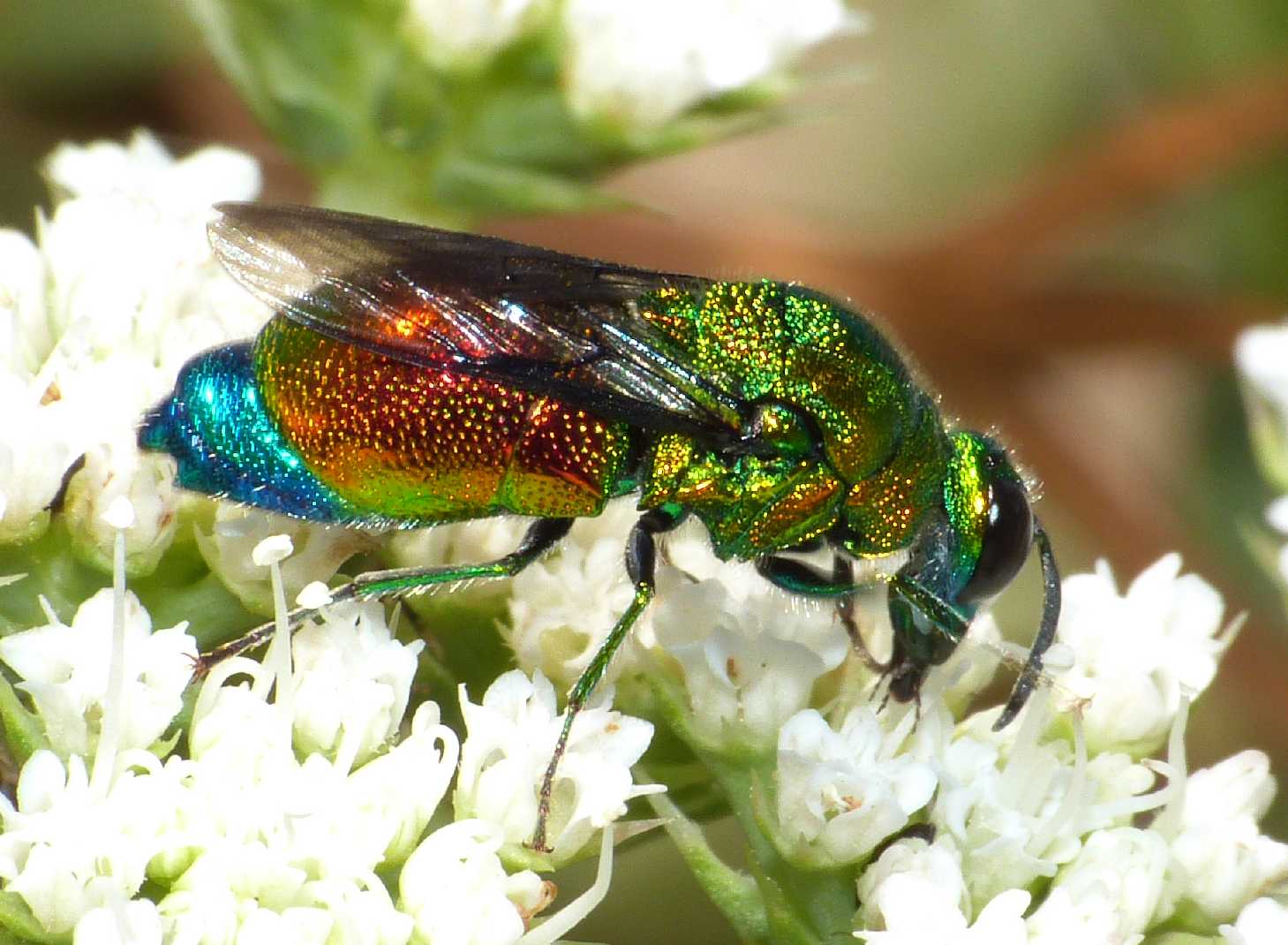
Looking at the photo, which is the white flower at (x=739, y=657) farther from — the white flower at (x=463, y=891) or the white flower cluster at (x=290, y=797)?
the white flower at (x=463, y=891)

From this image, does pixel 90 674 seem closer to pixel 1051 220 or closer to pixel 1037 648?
pixel 1037 648

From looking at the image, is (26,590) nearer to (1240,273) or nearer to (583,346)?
(583,346)

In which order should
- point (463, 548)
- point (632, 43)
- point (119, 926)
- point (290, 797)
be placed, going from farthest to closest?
point (632, 43) → point (463, 548) → point (290, 797) → point (119, 926)

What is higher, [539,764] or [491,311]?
[491,311]

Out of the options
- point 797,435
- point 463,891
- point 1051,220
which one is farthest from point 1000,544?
point 1051,220

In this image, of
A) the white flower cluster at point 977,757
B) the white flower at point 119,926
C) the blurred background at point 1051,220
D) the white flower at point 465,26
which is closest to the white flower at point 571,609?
the white flower cluster at point 977,757
